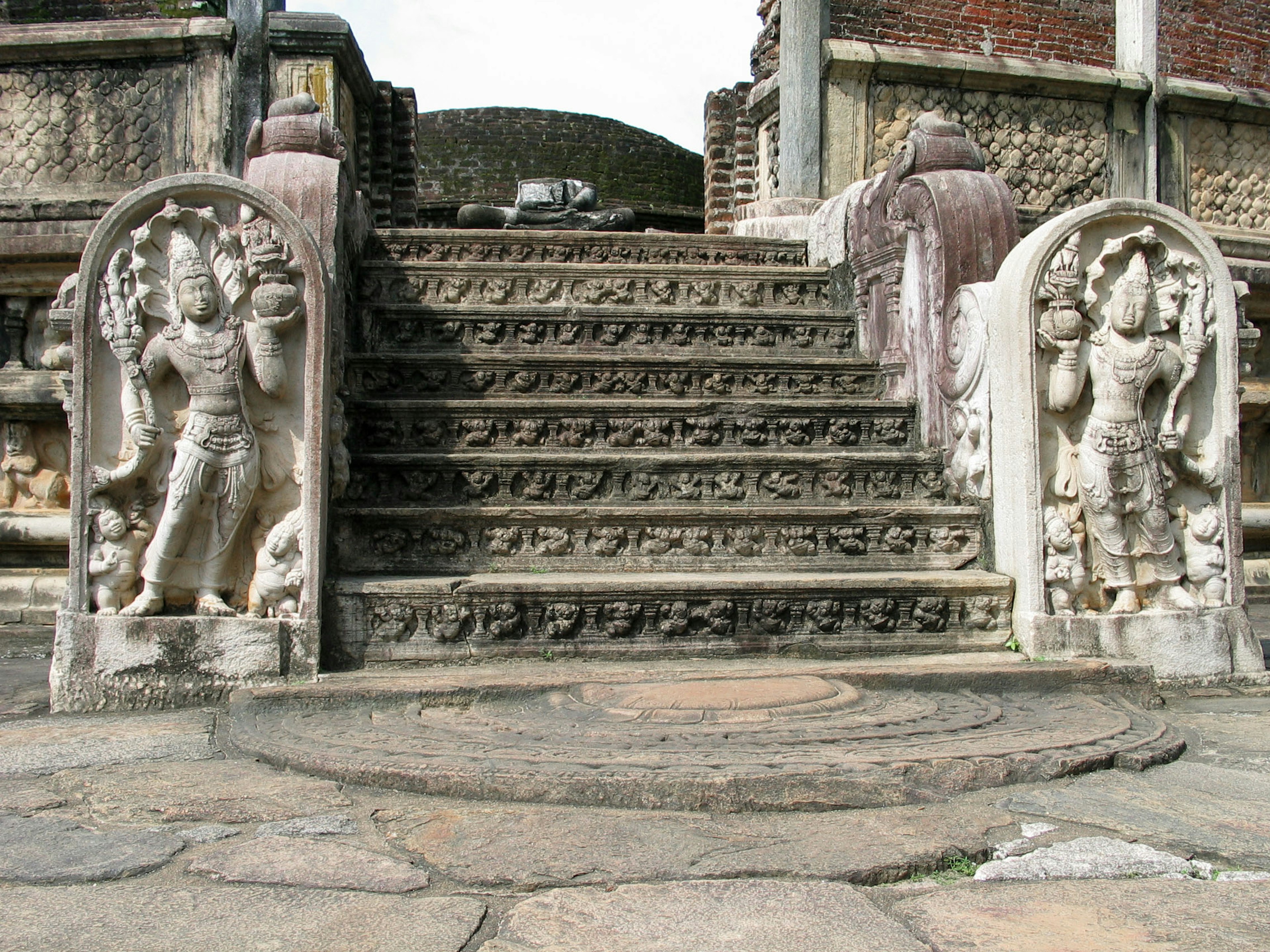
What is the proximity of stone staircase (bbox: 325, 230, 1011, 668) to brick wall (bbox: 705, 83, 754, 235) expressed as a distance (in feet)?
14.3

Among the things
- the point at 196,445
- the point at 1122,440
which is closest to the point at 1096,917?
the point at 1122,440

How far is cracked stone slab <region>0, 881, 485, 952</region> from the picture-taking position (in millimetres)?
1691

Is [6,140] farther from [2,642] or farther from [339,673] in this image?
[339,673]

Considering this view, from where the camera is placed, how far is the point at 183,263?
3.45 m

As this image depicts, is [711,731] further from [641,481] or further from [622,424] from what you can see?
[622,424]

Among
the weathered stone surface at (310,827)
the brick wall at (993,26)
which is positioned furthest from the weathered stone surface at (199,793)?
the brick wall at (993,26)

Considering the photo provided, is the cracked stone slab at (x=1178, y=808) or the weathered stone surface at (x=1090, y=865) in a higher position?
the cracked stone slab at (x=1178, y=808)

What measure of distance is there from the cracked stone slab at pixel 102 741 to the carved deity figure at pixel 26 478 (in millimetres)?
2506

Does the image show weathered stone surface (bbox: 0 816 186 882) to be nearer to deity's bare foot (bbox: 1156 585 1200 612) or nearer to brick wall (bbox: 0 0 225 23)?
deity's bare foot (bbox: 1156 585 1200 612)

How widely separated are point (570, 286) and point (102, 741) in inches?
122

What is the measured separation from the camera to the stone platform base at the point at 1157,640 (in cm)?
370

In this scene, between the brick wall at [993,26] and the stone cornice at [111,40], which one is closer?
the stone cornice at [111,40]

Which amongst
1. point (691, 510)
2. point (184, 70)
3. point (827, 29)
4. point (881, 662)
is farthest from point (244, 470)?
point (827, 29)

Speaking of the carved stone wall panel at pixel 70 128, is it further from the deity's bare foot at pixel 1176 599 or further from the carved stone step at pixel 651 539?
the deity's bare foot at pixel 1176 599
